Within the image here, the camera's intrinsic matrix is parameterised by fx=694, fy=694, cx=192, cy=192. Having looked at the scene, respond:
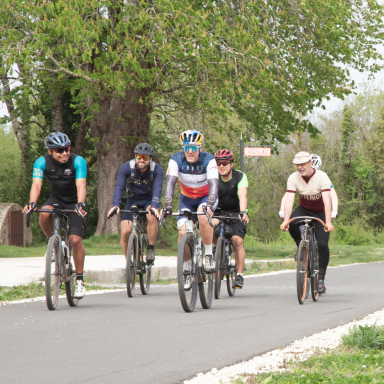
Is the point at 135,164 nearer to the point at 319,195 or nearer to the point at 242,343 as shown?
the point at 319,195

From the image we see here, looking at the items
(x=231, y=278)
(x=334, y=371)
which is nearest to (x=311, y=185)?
(x=231, y=278)

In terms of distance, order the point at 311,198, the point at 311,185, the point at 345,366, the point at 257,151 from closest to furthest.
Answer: the point at 345,366
the point at 311,185
the point at 311,198
the point at 257,151

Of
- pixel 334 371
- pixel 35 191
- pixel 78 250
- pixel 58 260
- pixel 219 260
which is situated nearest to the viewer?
pixel 334 371

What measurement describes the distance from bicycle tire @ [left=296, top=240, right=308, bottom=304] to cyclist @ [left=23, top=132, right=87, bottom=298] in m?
2.70

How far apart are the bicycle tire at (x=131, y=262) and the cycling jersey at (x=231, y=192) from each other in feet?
4.64

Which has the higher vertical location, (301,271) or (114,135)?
(114,135)

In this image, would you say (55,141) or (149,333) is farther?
(55,141)

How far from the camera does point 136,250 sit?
9.60m

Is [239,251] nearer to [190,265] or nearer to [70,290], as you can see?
[190,265]

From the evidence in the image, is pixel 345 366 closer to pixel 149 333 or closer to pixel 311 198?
pixel 149 333

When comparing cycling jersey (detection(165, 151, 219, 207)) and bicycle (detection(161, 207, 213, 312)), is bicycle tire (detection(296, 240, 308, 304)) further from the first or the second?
cycling jersey (detection(165, 151, 219, 207))

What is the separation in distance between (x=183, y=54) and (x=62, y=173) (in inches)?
364

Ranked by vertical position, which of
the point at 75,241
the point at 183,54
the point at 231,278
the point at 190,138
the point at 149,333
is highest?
the point at 183,54

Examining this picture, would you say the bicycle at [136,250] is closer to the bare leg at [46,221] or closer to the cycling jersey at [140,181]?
the cycling jersey at [140,181]
